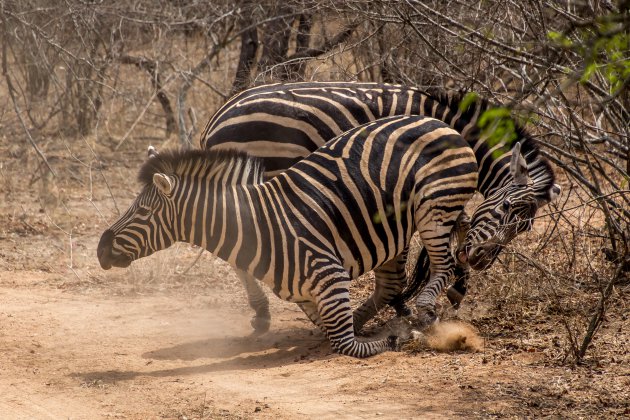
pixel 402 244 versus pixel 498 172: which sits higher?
pixel 498 172

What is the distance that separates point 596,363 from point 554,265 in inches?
70.3

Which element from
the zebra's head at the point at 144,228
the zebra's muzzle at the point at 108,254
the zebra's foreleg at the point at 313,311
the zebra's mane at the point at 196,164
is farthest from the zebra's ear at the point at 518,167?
the zebra's muzzle at the point at 108,254

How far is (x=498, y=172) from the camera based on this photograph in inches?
277

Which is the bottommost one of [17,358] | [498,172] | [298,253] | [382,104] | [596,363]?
[17,358]

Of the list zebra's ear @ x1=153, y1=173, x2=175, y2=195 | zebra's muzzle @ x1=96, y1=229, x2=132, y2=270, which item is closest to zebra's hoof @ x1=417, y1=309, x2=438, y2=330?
zebra's ear @ x1=153, y1=173, x2=175, y2=195

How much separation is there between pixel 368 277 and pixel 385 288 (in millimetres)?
1423

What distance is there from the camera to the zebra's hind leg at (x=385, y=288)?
7.26 meters

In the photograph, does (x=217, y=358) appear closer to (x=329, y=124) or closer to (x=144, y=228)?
(x=144, y=228)

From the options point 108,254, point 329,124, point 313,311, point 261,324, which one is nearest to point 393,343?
point 313,311

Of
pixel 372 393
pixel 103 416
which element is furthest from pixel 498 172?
pixel 103 416

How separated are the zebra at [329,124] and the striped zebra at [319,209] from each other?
0.41 meters

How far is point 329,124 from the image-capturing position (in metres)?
7.17

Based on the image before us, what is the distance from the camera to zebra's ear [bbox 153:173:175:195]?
6355mm

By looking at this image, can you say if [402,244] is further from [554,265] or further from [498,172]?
[554,265]
